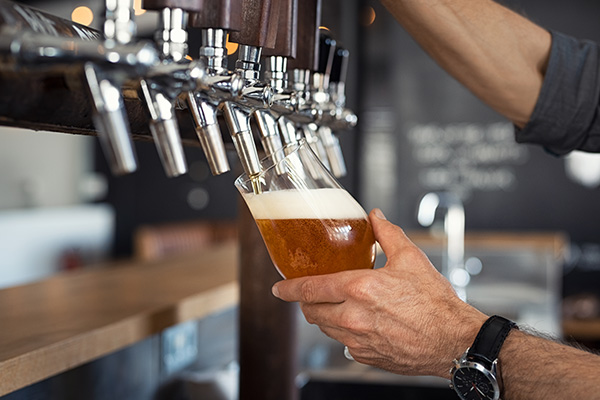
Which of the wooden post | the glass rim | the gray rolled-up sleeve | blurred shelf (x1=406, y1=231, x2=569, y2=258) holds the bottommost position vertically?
blurred shelf (x1=406, y1=231, x2=569, y2=258)

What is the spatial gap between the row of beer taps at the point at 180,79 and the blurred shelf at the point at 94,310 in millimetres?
370

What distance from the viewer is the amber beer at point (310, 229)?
31.4 inches

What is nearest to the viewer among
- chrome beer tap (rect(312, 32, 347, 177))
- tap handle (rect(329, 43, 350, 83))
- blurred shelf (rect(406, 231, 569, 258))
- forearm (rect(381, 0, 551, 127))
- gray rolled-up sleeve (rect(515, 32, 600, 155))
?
chrome beer tap (rect(312, 32, 347, 177))

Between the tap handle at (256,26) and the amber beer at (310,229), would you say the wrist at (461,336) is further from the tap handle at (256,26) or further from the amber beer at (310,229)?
the tap handle at (256,26)

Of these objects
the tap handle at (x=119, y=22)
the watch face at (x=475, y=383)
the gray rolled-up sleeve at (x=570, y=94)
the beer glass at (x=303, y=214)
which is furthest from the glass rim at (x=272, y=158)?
Answer: the gray rolled-up sleeve at (x=570, y=94)

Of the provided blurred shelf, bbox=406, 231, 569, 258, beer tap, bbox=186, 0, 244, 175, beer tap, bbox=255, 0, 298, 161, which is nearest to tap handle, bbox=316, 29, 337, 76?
beer tap, bbox=255, 0, 298, 161

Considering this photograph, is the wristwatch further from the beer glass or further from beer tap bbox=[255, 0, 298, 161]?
beer tap bbox=[255, 0, 298, 161]

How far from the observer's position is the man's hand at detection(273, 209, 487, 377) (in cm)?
82

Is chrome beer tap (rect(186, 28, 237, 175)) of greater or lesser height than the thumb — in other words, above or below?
above

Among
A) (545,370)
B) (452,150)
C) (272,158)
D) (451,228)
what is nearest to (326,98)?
(272,158)

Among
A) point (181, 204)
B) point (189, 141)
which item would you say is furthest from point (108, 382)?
point (181, 204)

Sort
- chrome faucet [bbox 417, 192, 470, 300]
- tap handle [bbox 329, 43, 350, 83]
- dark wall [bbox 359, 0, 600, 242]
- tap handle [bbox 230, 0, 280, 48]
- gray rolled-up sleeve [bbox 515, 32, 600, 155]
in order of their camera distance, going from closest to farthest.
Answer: tap handle [bbox 230, 0, 280, 48]
tap handle [bbox 329, 43, 350, 83]
gray rolled-up sleeve [bbox 515, 32, 600, 155]
chrome faucet [bbox 417, 192, 470, 300]
dark wall [bbox 359, 0, 600, 242]

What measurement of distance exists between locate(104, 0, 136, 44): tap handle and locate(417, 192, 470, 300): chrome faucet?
8.57 ft

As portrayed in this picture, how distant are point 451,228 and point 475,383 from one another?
14.5ft
